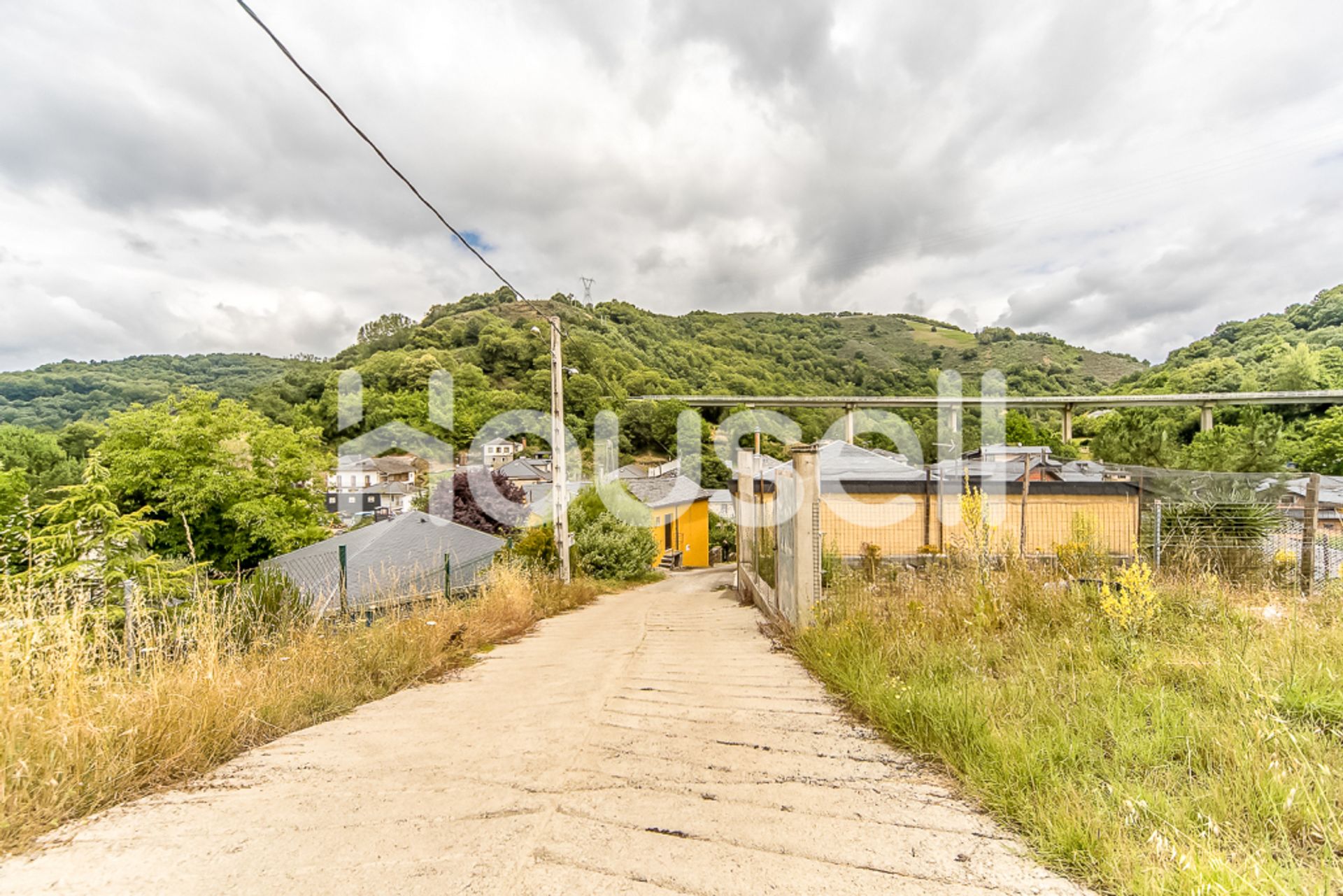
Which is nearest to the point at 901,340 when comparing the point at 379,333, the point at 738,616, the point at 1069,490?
the point at 379,333

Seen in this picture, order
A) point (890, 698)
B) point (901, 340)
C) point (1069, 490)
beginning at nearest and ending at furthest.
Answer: point (890, 698) → point (1069, 490) → point (901, 340)

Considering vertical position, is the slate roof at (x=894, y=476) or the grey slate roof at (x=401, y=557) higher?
the slate roof at (x=894, y=476)

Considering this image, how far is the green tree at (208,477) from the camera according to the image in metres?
16.9

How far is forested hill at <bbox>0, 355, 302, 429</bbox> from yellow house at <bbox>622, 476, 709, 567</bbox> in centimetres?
1755

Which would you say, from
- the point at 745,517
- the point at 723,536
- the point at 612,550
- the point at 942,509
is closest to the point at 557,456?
the point at 745,517

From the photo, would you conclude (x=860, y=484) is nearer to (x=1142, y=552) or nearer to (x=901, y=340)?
(x=1142, y=552)

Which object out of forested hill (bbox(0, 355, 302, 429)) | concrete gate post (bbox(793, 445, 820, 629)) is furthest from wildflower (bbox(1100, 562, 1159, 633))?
forested hill (bbox(0, 355, 302, 429))

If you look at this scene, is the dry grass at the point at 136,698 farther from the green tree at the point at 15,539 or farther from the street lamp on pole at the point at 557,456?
the street lamp on pole at the point at 557,456

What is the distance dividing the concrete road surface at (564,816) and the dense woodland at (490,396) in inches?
88.0

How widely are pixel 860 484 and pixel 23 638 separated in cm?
1129

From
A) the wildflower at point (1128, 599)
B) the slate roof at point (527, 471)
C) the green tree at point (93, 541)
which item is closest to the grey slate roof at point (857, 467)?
the wildflower at point (1128, 599)

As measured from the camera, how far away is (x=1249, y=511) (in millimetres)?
7680

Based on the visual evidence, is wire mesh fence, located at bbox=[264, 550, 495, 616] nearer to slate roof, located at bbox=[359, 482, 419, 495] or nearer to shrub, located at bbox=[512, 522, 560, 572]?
shrub, located at bbox=[512, 522, 560, 572]

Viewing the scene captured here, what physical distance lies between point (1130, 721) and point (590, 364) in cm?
3663
